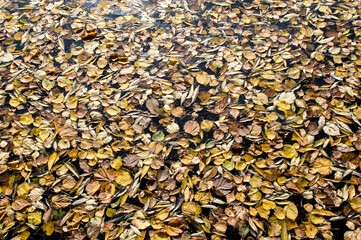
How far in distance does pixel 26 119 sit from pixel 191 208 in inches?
80.3

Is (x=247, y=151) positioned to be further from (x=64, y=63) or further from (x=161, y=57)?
(x=64, y=63)

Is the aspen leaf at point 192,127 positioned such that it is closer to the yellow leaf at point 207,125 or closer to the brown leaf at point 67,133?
the yellow leaf at point 207,125

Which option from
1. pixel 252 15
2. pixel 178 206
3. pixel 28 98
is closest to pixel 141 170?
pixel 178 206

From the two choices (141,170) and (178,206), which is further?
(141,170)

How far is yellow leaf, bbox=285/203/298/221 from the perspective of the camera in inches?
84.6

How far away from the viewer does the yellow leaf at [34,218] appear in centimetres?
218

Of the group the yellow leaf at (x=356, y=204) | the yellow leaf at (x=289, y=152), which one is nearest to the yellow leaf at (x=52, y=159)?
the yellow leaf at (x=289, y=152)

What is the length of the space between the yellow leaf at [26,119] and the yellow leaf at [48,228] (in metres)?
1.16

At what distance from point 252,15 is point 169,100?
210 centimetres

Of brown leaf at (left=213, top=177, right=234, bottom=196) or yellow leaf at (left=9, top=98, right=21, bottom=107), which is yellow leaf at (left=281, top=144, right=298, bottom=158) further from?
yellow leaf at (left=9, top=98, right=21, bottom=107)

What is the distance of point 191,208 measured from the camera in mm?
2207

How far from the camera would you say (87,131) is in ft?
8.84

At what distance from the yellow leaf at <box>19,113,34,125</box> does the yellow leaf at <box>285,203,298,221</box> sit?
107 inches

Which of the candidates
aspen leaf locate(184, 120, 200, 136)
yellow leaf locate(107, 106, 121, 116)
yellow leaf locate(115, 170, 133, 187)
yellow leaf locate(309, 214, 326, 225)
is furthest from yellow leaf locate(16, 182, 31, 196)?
yellow leaf locate(309, 214, 326, 225)
